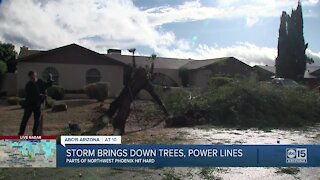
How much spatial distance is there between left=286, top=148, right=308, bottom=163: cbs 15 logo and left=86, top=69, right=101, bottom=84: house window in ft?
56.1

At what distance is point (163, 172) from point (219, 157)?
3.18 ft

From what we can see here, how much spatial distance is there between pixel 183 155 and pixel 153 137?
399cm

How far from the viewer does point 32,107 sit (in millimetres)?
8297

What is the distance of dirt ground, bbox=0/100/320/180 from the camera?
21.2 ft

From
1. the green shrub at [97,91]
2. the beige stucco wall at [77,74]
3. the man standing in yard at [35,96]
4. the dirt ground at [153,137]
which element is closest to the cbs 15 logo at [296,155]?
the dirt ground at [153,137]

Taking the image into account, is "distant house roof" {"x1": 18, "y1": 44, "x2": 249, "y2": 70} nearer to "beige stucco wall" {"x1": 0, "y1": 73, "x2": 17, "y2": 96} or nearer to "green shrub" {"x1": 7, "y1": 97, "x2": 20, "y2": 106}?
"beige stucco wall" {"x1": 0, "y1": 73, "x2": 17, "y2": 96}

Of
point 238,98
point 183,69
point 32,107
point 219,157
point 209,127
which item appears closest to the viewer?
point 219,157

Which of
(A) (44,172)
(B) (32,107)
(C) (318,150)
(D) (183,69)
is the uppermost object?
(D) (183,69)

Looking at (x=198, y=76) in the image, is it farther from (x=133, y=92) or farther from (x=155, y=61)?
(x=133, y=92)

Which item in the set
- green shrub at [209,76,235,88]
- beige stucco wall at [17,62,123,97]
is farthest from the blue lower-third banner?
green shrub at [209,76,235,88]

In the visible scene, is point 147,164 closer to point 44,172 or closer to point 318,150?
point 44,172

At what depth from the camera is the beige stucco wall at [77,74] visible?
627 inches

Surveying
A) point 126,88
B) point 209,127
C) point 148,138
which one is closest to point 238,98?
point 209,127

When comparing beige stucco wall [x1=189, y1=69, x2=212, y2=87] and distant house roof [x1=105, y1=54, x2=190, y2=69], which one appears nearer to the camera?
distant house roof [x1=105, y1=54, x2=190, y2=69]
